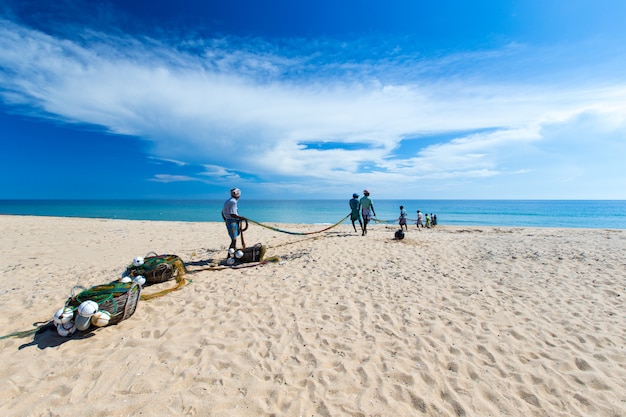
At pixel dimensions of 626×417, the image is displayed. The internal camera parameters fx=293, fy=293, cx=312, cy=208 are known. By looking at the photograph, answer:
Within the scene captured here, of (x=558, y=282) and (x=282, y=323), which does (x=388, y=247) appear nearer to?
(x=558, y=282)

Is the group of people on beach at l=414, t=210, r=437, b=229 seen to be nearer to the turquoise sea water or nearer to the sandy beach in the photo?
the turquoise sea water

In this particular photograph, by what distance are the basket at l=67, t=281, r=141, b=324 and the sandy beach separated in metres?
0.23

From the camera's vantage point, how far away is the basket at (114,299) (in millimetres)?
4500

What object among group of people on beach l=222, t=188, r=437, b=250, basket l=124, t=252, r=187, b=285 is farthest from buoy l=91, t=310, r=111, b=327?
group of people on beach l=222, t=188, r=437, b=250

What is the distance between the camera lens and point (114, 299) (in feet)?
14.9

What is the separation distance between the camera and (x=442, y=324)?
15.5 ft

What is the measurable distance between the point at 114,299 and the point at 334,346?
11.3ft

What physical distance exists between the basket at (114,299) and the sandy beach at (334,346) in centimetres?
23

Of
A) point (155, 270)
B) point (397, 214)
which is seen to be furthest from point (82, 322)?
point (397, 214)

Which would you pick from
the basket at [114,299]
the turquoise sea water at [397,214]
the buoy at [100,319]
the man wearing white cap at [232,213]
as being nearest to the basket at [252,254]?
the man wearing white cap at [232,213]

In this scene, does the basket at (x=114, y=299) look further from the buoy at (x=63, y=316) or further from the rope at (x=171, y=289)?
the rope at (x=171, y=289)

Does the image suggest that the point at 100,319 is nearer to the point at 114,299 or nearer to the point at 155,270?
the point at 114,299

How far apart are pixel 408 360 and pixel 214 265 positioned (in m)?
6.23

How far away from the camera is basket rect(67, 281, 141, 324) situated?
4.50 metres
